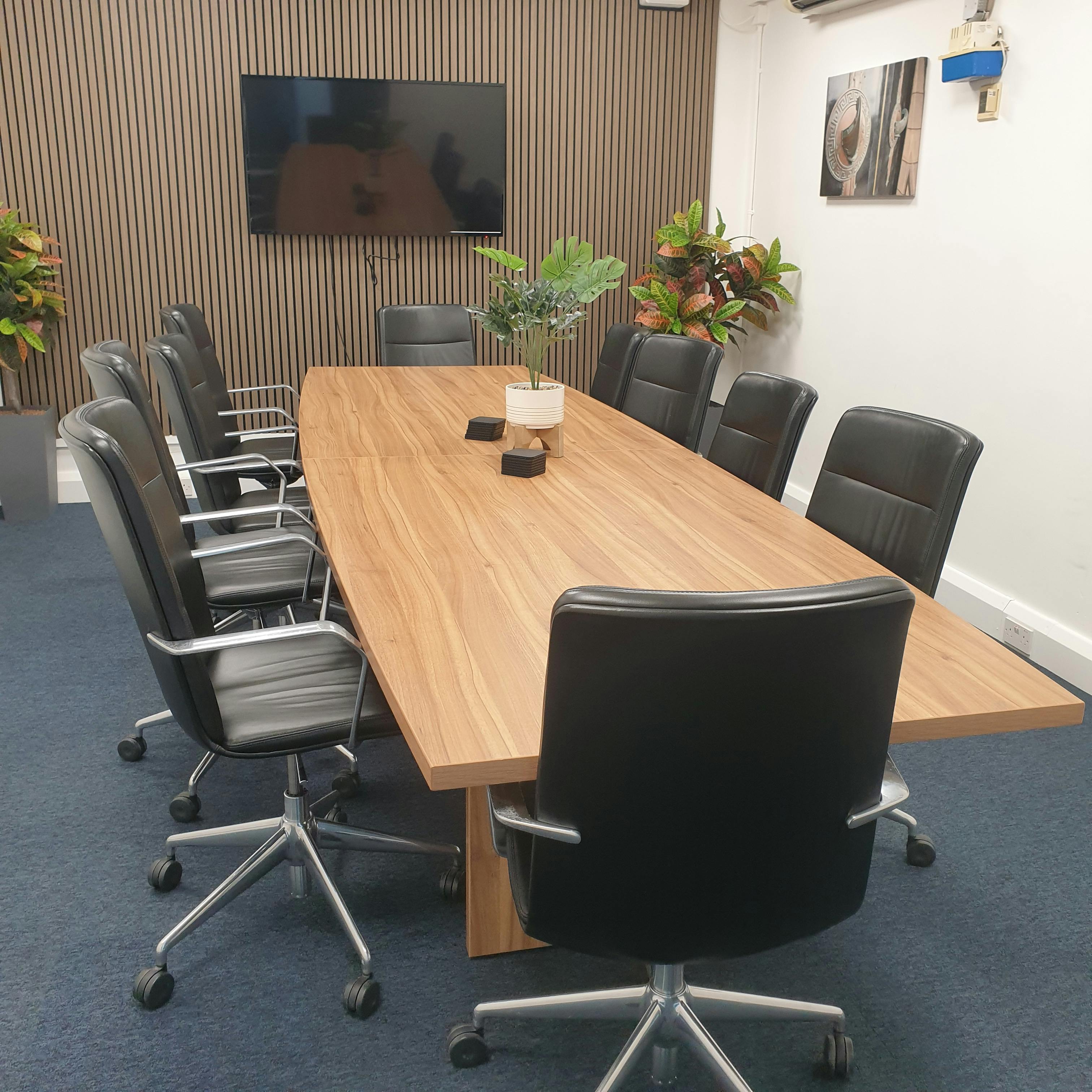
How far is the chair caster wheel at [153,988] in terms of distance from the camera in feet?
6.86

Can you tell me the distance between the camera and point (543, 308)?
3.17 meters

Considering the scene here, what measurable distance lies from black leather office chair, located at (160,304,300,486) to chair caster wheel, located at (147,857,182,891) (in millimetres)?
1790

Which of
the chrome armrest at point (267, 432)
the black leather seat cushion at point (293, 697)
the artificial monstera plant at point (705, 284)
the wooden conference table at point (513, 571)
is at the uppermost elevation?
the artificial monstera plant at point (705, 284)

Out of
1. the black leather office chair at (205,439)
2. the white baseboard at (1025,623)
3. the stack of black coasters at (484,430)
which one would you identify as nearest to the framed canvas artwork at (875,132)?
the white baseboard at (1025,623)

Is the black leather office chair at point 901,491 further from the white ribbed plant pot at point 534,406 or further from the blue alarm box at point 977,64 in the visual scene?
the blue alarm box at point 977,64

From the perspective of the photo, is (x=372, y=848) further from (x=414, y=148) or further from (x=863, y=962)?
(x=414, y=148)

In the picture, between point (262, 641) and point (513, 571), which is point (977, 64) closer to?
point (513, 571)

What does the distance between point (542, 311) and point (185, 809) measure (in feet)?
5.71

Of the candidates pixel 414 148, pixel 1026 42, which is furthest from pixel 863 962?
pixel 414 148

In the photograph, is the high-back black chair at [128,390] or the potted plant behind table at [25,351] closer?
the high-back black chair at [128,390]

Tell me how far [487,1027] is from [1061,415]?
3.00m

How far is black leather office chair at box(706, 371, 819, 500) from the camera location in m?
3.14

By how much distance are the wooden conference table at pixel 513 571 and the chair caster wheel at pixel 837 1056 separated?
66 cm

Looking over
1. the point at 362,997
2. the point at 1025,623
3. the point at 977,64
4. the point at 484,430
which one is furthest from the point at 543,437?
the point at 977,64
